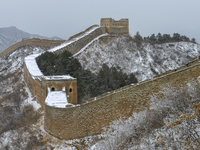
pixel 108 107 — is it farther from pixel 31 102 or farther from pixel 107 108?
pixel 31 102

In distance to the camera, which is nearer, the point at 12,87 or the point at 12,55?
the point at 12,87

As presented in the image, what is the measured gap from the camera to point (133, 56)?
157 feet

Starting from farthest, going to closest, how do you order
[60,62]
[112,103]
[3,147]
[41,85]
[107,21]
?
[107,21] < [60,62] < [41,85] < [3,147] < [112,103]

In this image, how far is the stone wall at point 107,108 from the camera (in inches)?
408

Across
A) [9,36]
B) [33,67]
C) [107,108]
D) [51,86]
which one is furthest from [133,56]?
[9,36]

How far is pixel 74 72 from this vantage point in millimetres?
29609

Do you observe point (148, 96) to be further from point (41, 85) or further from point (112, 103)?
point (41, 85)

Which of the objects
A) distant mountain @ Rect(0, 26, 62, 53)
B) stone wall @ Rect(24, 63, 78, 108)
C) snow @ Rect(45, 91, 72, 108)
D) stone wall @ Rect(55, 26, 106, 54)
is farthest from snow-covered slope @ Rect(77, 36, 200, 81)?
distant mountain @ Rect(0, 26, 62, 53)

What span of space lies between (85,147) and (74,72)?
56.9 ft

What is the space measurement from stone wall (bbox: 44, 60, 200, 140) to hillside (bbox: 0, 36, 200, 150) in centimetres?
36

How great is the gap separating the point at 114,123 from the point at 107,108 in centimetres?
102

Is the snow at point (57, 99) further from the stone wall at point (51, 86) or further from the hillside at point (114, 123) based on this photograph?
the hillside at point (114, 123)

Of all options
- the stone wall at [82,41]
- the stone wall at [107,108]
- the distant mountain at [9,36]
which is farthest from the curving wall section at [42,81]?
the distant mountain at [9,36]

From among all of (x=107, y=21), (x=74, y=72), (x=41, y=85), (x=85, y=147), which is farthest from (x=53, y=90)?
(x=107, y=21)
